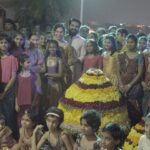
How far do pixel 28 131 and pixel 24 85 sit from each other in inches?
52.6

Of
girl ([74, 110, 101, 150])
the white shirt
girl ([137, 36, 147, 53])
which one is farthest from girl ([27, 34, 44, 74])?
girl ([74, 110, 101, 150])

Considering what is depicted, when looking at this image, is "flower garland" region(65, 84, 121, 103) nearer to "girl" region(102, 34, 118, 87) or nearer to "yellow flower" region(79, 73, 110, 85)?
"yellow flower" region(79, 73, 110, 85)

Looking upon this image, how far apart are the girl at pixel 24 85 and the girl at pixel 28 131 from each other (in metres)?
→ 1.18

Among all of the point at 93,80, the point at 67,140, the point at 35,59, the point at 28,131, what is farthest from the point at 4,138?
the point at 35,59

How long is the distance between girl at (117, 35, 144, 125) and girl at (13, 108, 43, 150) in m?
1.63

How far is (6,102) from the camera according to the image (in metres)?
7.93

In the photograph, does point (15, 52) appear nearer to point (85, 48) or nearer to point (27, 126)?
point (85, 48)

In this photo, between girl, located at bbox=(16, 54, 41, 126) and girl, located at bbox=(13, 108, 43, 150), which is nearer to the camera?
girl, located at bbox=(13, 108, 43, 150)

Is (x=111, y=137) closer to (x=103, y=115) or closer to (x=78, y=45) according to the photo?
(x=103, y=115)

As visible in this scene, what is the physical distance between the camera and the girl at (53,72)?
7917 mm

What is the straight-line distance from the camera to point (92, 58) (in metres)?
7.90

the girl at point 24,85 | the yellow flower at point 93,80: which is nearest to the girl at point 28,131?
the yellow flower at point 93,80

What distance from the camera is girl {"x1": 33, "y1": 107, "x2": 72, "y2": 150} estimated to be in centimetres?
618

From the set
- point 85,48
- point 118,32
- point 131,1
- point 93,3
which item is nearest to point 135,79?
point 85,48
